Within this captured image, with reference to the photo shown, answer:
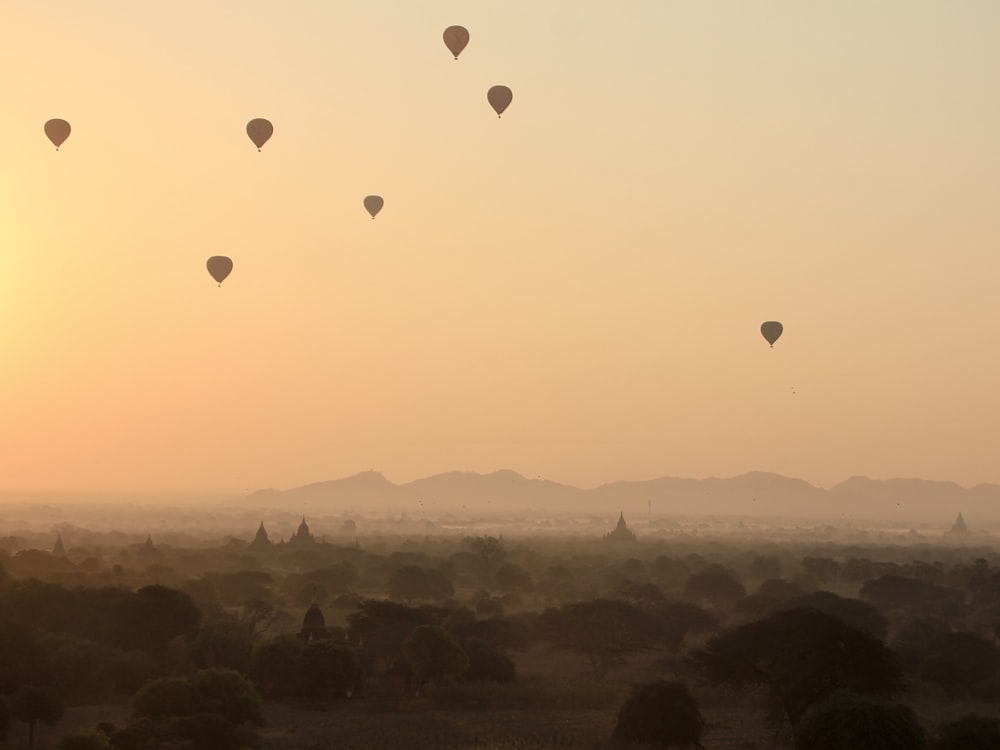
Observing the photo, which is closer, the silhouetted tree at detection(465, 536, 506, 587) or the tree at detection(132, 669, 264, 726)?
the tree at detection(132, 669, 264, 726)

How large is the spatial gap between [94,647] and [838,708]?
35294 mm

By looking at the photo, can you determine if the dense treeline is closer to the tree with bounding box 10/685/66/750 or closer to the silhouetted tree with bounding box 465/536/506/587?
the tree with bounding box 10/685/66/750

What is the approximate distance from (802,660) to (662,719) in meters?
7.18

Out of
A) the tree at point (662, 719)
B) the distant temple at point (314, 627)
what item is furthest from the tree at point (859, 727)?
the distant temple at point (314, 627)

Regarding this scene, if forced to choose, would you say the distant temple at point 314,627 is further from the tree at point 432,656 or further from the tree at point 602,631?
the tree at point 602,631

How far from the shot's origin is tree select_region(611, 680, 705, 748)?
4847 centimetres

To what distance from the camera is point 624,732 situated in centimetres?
4969

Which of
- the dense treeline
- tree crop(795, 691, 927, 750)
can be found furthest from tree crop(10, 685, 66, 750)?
tree crop(795, 691, 927, 750)

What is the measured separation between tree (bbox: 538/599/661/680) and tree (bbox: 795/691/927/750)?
93.3ft

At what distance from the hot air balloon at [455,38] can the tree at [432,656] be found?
31.1 m

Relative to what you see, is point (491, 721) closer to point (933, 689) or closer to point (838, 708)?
point (838, 708)

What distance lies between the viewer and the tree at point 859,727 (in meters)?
41.6

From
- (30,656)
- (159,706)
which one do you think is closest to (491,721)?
(159,706)

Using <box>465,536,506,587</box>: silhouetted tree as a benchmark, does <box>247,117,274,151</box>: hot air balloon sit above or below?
above
